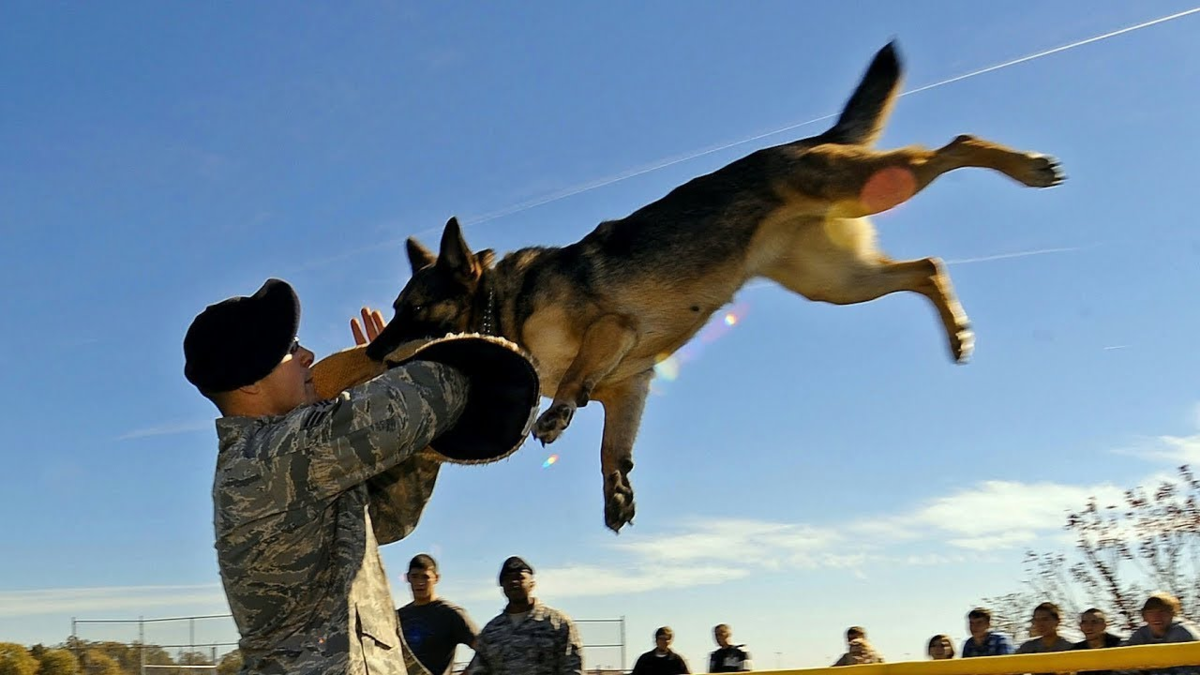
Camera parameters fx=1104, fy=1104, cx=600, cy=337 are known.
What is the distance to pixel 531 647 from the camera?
711cm

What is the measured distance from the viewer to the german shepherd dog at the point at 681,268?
257 inches

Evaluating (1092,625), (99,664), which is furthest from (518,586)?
(99,664)

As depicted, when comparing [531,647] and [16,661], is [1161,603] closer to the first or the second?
[531,647]

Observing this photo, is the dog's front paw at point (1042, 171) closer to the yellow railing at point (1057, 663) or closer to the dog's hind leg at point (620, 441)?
the dog's hind leg at point (620, 441)

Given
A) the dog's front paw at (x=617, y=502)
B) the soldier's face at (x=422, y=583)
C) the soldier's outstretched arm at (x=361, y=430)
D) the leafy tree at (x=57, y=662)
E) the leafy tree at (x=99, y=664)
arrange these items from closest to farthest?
1. the soldier's outstretched arm at (x=361, y=430)
2. the dog's front paw at (x=617, y=502)
3. the soldier's face at (x=422, y=583)
4. the leafy tree at (x=99, y=664)
5. the leafy tree at (x=57, y=662)

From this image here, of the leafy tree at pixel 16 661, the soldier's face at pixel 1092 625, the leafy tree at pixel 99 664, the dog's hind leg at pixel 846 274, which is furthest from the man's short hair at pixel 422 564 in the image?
the leafy tree at pixel 16 661

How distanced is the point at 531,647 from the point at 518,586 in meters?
0.42

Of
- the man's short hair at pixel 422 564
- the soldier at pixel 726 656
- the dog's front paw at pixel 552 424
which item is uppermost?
the dog's front paw at pixel 552 424

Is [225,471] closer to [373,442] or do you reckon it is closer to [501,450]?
[373,442]

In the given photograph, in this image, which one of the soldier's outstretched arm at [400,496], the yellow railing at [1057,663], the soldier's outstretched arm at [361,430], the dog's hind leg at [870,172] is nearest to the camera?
the soldier's outstretched arm at [361,430]

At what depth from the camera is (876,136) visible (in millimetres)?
7863

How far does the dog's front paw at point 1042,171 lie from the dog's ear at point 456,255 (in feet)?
10.9

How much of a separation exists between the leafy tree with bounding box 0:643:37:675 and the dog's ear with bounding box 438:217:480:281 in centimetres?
2335

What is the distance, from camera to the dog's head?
6324mm
